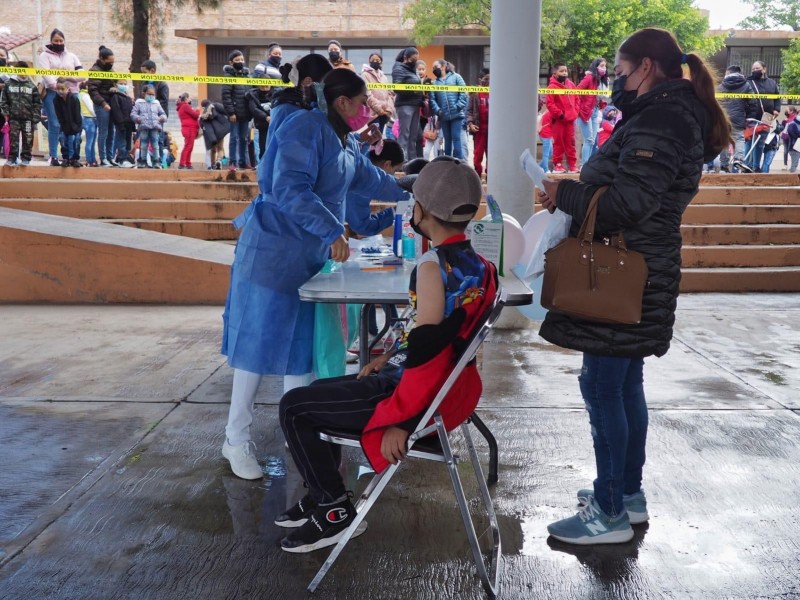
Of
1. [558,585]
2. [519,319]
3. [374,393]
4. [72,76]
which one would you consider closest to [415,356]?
[374,393]

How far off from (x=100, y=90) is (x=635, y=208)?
11.0 m

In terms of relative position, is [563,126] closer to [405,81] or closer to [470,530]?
[405,81]

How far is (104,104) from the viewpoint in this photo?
39.8ft

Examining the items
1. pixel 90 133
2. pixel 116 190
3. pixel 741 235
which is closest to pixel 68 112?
pixel 90 133

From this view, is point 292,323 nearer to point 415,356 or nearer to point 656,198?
point 415,356

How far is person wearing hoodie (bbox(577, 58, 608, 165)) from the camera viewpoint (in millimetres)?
12844

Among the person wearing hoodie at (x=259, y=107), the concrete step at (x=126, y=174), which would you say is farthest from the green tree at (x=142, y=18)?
the concrete step at (x=126, y=174)

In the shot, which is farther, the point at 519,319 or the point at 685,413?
the point at 519,319

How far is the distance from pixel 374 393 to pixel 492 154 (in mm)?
4473

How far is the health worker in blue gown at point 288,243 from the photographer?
3393 mm

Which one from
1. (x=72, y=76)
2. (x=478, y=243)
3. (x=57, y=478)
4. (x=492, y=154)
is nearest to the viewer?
(x=478, y=243)

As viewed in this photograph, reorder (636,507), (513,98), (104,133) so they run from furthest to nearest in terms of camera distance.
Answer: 1. (104,133)
2. (513,98)
3. (636,507)

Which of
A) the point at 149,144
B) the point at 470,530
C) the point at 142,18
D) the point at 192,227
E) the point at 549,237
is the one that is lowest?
the point at 470,530

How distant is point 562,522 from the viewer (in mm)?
3160
